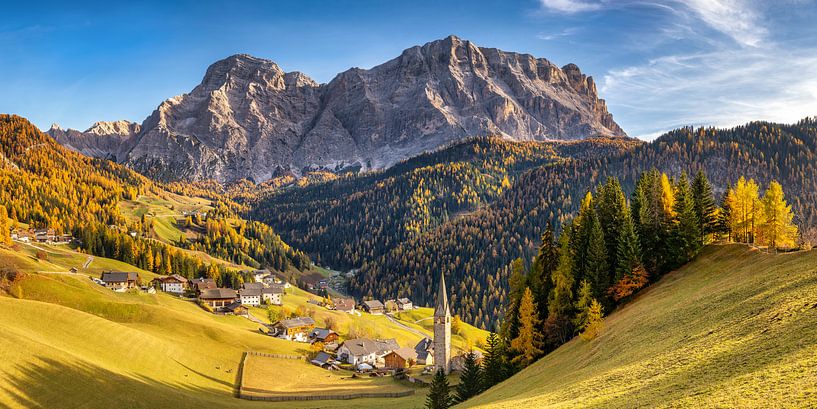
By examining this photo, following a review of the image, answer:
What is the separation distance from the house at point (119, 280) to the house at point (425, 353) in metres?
79.3

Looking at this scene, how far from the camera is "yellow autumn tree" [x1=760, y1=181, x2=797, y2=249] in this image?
67438 mm

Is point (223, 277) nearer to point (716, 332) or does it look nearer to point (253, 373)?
point (253, 373)

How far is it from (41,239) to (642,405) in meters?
216

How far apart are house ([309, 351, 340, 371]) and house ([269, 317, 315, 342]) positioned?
73.6 feet

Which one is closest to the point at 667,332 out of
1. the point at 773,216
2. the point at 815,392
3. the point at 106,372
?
the point at 815,392

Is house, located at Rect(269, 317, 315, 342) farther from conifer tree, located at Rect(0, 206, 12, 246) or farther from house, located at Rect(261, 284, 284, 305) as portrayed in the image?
conifer tree, located at Rect(0, 206, 12, 246)

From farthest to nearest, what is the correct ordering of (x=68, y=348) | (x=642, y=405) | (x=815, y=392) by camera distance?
1. (x=68, y=348)
2. (x=642, y=405)
3. (x=815, y=392)

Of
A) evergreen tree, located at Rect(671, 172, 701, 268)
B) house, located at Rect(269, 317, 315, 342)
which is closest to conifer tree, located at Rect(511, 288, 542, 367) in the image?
evergreen tree, located at Rect(671, 172, 701, 268)

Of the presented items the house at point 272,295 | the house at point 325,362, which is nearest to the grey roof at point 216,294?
the house at point 272,295

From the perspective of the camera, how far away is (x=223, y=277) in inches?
7210

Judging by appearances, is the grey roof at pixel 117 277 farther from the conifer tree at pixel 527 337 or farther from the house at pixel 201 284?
the conifer tree at pixel 527 337

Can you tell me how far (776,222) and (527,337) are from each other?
1408 inches

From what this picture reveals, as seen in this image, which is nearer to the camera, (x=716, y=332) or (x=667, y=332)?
(x=716, y=332)

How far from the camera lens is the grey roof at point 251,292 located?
167050mm
